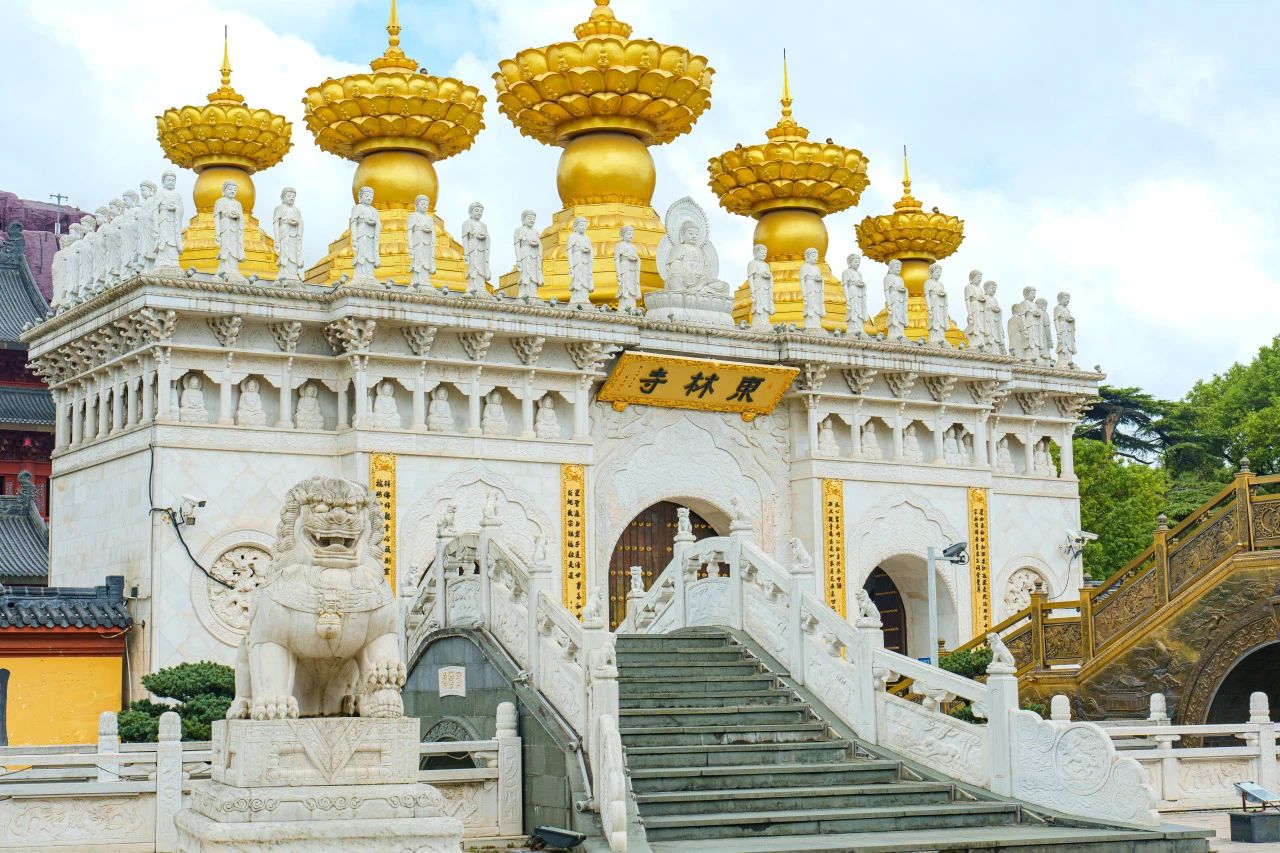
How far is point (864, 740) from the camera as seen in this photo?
14.7m

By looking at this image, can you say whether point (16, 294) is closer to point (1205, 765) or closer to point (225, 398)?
point (225, 398)

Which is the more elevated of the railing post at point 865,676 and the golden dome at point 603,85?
the golden dome at point 603,85

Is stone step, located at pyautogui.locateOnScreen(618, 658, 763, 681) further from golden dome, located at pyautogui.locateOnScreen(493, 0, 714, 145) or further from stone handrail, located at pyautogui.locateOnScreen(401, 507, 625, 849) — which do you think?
golden dome, located at pyautogui.locateOnScreen(493, 0, 714, 145)

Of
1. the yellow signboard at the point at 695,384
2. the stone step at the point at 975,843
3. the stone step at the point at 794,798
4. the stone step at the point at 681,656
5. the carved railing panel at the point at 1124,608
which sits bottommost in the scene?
the stone step at the point at 975,843

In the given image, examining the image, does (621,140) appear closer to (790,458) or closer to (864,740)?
(790,458)

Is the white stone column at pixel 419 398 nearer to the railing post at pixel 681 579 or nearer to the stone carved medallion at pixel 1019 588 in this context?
the railing post at pixel 681 579

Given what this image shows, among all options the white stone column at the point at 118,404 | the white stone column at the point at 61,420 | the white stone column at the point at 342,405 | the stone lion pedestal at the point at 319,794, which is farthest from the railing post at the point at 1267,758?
the white stone column at the point at 61,420

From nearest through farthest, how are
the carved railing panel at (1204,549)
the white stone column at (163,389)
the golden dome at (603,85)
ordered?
1. the carved railing panel at (1204,549)
2. the white stone column at (163,389)
3. the golden dome at (603,85)

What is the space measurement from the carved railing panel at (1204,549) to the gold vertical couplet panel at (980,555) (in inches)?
233

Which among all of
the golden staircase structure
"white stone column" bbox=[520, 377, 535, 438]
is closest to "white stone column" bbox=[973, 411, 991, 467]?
the golden staircase structure

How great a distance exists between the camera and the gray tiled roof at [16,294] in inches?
1288

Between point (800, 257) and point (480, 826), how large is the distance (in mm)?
15636

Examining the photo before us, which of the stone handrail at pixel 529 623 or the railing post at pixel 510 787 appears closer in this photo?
the stone handrail at pixel 529 623

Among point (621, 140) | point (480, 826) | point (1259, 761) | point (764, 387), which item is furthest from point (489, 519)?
point (621, 140)
